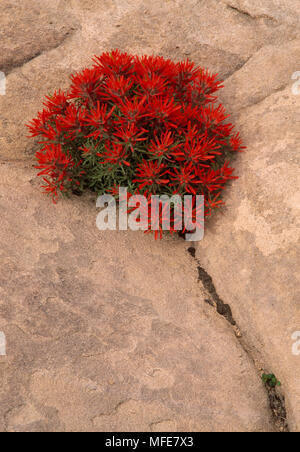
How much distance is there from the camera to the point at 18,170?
4.11 metres

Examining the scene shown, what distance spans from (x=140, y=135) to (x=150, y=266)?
1.00 m

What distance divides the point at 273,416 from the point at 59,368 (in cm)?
139

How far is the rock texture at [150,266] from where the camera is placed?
284cm

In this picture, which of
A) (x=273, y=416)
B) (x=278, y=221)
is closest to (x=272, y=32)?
(x=278, y=221)

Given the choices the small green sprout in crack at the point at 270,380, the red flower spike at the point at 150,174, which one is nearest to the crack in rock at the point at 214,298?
the small green sprout in crack at the point at 270,380

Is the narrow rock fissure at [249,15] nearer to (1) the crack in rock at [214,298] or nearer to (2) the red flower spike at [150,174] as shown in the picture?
(2) the red flower spike at [150,174]

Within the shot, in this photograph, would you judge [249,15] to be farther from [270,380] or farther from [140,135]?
[270,380]

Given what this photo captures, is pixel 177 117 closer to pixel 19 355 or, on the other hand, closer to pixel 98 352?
pixel 98 352

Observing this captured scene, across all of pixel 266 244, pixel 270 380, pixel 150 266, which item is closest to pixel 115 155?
pixel 150 266

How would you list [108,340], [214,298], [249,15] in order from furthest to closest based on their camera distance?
[249,15]
[214,298]
[108,340]

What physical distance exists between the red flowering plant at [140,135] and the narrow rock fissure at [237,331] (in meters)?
0.45

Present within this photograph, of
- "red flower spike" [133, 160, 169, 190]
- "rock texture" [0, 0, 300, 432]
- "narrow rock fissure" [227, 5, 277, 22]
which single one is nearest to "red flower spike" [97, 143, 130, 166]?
"red flower spike" [133, 160, 169, 190]

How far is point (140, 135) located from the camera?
3.56m

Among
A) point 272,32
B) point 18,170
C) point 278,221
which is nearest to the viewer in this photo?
point 278,221
